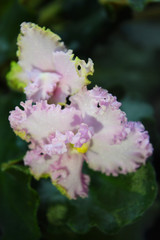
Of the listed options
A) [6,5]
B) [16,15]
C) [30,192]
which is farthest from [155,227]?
[6,5]

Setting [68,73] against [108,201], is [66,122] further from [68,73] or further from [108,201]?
[108,201]

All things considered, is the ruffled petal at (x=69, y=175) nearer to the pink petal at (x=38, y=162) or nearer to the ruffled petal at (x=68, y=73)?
the pink petal at (x=38, y=162)

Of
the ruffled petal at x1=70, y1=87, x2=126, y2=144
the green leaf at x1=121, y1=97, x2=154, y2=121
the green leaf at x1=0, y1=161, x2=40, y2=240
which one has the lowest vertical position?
the green leaf at x1=0, y1=161, x2=40, y2=240

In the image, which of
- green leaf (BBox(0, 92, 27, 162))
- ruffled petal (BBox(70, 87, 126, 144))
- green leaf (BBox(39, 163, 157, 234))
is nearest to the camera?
ruffled petal (BBox(70, 87, 126, 144))

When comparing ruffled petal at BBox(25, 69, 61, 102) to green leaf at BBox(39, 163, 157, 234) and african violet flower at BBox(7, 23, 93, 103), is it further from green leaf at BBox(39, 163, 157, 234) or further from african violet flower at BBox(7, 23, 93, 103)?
green leaf at BBox(39, 163, 157, 234)

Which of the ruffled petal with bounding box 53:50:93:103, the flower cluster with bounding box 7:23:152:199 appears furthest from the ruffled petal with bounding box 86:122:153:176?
the ruffled petal with bounding box 53:50:93:103

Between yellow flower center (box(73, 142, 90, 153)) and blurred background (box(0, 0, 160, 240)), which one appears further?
blurred background (box(0, 0, 160, 240))

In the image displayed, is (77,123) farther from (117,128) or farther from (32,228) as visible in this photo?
(32,228)

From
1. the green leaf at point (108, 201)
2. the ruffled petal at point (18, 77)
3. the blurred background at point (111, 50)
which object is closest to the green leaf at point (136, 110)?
the blurred background at point (111, 50)
